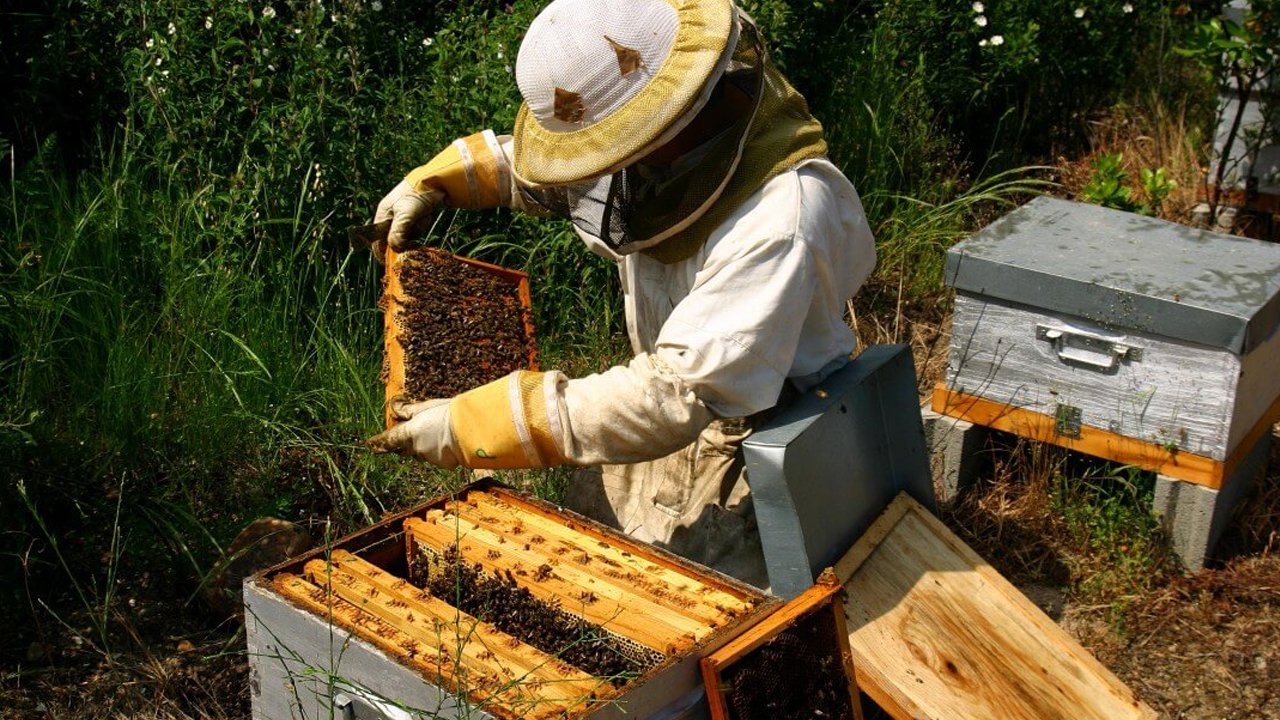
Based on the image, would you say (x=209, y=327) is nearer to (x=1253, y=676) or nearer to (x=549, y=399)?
(x=549, y=399)

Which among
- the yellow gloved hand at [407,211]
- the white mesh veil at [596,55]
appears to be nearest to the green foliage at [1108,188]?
the yellow gloved hand at [407,211]

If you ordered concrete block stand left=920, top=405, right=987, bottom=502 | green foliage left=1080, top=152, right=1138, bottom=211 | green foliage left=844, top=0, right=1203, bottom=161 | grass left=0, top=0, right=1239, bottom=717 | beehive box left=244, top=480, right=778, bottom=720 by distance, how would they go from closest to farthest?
beehive box left=244, top=480, right=778, bottom=720, grass left=0, top=0, right=1239, bottom=717, concrete block stand left=920, top=405, right=987, bottom=502, green foliage left=1080, top=152, right=1138, bottom=211, green foliage left=844, top=0, right=1203, bottom=161

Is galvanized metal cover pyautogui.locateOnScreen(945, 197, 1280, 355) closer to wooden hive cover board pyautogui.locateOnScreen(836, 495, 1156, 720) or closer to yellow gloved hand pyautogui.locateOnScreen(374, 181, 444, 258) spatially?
wooden hive cover board pyautogui.locateOnScreen(836, 495, 1156, 720)

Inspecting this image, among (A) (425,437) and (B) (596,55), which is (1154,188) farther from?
(A) (425,437)

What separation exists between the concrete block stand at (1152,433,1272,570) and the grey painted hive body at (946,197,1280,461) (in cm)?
15

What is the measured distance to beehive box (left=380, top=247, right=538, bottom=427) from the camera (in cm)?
328

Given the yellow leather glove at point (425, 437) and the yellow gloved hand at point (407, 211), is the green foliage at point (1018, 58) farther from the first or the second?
the yellow leather glove at point (425, 437)

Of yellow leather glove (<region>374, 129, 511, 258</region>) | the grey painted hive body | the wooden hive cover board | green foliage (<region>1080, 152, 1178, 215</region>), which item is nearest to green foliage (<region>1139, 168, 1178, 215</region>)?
green foliage (<region>1080, 152, 1178, 215</region>)

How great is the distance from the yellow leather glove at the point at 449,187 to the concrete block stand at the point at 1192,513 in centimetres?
223

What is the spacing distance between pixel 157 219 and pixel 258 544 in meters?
1.34

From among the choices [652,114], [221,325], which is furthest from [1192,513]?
[221,325]

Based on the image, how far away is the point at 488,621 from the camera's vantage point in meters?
2.67

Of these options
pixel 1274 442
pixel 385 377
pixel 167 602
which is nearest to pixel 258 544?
pixel 167 602

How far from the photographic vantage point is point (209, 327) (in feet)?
13.3
